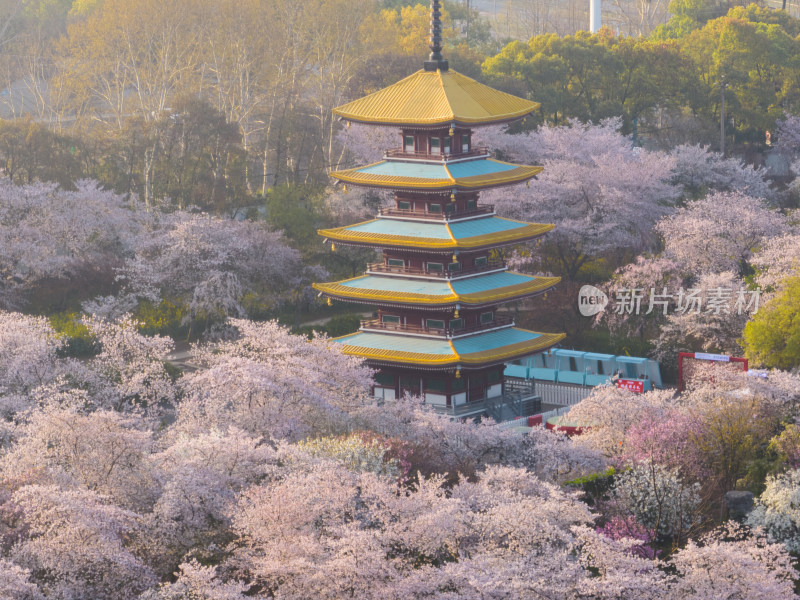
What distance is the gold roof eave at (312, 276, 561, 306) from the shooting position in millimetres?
61031

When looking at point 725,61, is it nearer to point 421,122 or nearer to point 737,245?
point 737,245

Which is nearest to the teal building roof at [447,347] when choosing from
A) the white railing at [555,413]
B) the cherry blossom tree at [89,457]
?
the white railing at [555,413]

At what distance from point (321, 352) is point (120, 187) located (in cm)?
3839

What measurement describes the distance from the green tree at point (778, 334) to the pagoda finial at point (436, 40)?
1788 centimetres

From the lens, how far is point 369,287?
208ft

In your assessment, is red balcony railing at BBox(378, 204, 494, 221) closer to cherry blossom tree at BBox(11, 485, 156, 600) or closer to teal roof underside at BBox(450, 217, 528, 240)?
teal roof underside at BBox(450, 217, 528, 240)

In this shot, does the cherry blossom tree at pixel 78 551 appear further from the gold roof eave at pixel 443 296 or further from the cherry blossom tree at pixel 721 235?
the cherry blossom tree at pixel 721 235

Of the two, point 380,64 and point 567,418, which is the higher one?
point 380,64

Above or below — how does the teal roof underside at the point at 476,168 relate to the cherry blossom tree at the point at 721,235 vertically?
above

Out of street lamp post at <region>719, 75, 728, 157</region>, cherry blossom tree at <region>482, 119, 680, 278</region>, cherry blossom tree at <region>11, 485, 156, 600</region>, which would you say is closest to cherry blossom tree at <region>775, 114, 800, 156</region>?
street lamp post at <region>719, 75, 728, 157</region>

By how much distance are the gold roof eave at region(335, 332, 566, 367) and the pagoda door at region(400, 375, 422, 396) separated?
5.28 feet

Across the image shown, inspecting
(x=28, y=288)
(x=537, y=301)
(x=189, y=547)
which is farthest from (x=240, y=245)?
(x=189, y=547)

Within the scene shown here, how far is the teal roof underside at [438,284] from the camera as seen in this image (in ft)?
204

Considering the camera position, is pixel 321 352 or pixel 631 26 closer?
pixel 321 352
